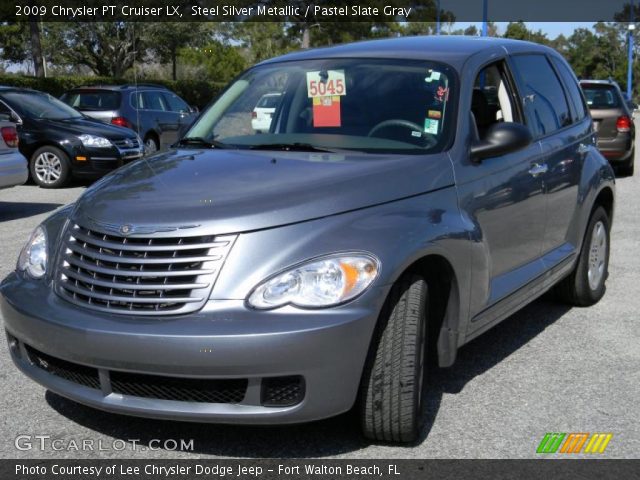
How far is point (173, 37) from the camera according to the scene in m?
46.3

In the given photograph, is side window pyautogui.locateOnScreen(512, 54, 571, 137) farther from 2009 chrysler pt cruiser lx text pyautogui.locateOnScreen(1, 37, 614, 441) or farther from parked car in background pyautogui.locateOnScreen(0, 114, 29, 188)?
parked car in background pyautogui.locateOnScreen(0, 114, 29, 188)

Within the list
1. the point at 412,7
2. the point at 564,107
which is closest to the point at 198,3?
the point at 412,7

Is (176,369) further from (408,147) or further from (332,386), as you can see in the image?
(408,147)

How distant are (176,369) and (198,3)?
138ft

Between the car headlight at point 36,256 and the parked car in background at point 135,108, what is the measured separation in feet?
37.0

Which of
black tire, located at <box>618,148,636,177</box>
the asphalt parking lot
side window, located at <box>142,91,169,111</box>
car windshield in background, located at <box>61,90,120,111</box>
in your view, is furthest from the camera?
side window, located at <box>142,91,169,111</box>

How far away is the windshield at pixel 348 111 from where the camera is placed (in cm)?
436

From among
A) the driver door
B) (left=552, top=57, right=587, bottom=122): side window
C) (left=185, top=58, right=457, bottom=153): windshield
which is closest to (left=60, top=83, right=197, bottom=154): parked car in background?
(left=552, top=57, right=587, bottom=122): side window

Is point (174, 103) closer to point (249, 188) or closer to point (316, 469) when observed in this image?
point (249, 188)

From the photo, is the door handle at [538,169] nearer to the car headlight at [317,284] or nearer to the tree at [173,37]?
the car headlight at [317,284]

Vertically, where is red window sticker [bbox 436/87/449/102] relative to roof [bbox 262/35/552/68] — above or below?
below

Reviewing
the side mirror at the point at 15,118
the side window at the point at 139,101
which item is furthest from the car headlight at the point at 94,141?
the side window at the point at 139,101

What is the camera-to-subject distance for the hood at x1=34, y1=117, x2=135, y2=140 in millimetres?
13430

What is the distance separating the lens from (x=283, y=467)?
11.7 ft
